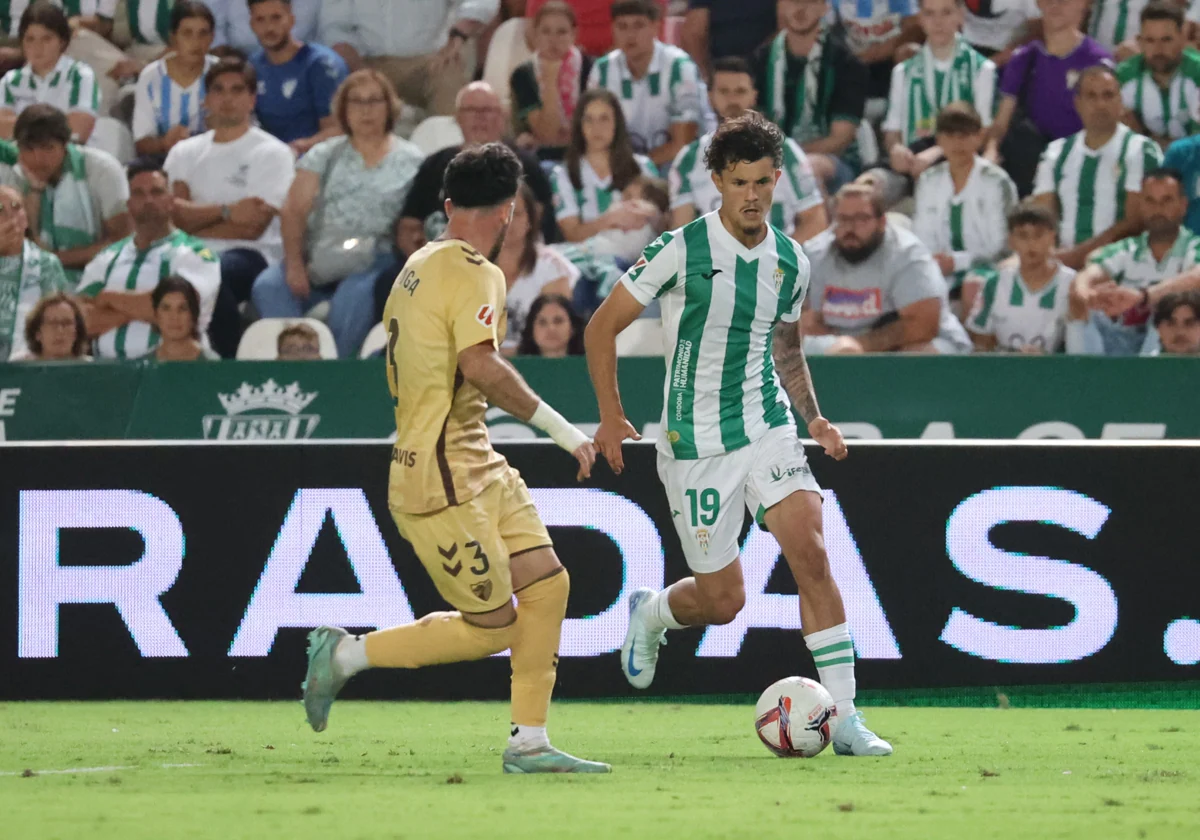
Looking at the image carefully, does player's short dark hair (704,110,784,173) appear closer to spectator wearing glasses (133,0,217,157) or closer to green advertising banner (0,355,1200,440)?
green advertising banner (0,355,1200,440)

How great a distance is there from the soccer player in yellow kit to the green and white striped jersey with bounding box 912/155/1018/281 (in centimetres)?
595

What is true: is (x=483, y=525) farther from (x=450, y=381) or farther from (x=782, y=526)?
(x=782, y=526)

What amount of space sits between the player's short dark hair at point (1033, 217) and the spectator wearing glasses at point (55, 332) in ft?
17.5

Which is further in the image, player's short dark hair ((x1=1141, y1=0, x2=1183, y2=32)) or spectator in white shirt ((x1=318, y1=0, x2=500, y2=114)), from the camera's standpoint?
spectator in white shirt ((x1=318, y1=0, x2=500, y2=114))

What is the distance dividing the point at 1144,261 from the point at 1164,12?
1984 millimetres

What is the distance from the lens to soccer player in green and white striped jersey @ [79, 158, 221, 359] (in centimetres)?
1075

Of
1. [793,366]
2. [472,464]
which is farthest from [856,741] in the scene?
[472,464]

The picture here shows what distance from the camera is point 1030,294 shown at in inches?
408

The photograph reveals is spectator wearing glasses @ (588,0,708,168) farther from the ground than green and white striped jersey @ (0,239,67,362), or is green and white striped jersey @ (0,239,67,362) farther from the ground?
spectator wearing glasses @ (588,0,708,168)

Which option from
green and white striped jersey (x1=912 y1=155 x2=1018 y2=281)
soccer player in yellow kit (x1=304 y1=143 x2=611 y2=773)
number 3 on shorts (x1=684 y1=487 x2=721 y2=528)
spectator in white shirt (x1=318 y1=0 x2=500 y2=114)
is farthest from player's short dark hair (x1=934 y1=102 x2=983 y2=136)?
soccer player in yellow kit (x1=304 y1=143 x2=611 y2=773)

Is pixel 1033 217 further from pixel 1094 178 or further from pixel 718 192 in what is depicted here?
pixel 718 192

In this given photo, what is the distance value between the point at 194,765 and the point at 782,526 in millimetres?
2093

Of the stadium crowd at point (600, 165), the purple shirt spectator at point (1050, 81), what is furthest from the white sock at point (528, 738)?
the purple shirt spectator at point (1050, 81)

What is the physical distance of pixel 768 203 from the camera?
6.16m
